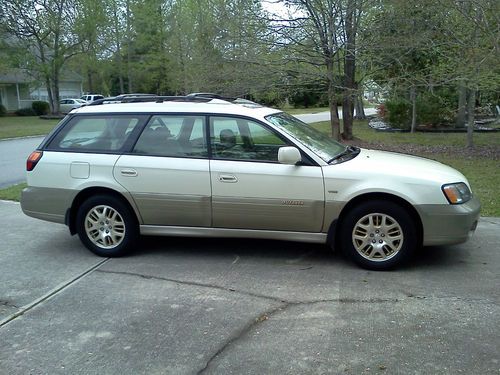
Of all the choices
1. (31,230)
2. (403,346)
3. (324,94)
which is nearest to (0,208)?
(31,230)

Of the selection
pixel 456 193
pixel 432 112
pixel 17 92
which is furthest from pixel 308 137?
pixel 17 92

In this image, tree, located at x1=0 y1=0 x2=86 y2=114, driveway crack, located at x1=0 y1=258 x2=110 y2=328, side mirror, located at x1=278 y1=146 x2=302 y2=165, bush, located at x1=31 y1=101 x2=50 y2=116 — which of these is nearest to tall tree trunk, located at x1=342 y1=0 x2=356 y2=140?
side mirror, located at x1=278 y1=146 x2=302 y2=165

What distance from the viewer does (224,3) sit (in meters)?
13.4

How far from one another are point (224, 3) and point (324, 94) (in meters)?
4.08

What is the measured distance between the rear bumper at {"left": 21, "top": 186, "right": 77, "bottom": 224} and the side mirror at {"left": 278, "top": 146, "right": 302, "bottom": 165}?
2.29m

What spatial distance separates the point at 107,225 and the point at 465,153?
1127 centimetres

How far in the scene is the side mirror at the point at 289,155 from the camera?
458 centimetres

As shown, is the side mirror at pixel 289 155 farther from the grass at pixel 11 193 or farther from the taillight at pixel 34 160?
the grass at pixel 11 193

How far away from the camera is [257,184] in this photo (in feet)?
15.5

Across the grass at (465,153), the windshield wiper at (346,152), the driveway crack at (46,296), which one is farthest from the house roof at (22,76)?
the windshield wiper at (346,152)

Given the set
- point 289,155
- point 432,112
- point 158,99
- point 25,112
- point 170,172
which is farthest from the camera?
point 25,112

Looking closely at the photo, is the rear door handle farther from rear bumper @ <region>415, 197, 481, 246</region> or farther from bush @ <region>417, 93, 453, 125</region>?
bush @ <region>417, 93, 453, 125</region>

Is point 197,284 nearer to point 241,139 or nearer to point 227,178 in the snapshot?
point 227,178

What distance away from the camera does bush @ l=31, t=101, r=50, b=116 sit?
40.8 meters
